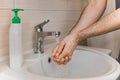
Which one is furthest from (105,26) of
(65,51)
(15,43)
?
(15,43)

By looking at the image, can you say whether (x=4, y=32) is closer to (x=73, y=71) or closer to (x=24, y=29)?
(x=24, y=29)

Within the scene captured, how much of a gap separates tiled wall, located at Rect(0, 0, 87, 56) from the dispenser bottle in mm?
91

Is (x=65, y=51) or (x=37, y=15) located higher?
(x=37, y=15)

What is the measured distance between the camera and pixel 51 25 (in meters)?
1.24

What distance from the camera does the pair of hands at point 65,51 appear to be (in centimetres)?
74

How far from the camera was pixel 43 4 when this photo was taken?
45.0 inches

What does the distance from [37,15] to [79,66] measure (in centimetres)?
41

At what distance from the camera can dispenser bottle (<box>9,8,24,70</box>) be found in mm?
827

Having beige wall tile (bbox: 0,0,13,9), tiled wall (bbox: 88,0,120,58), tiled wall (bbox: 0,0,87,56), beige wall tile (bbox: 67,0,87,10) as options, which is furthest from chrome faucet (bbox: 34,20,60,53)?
tiled wall (bbox: 88,0,120,58)

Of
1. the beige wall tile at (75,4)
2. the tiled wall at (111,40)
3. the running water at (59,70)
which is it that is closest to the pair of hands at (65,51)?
the running water at (59,70)

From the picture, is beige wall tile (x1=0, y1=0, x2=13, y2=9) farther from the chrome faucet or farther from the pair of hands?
the pair of hands

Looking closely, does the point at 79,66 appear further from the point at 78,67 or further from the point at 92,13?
the point at 92,13

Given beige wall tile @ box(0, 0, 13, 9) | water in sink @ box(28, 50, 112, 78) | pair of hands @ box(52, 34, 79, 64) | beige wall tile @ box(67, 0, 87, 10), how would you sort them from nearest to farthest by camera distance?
pair of hands @ box(52, 34, 79, 64) < beige wall tile @ box(0, 0, 13, 9) < water in sink @ box(28, 50, 112, 78) < beige wall tile @ box(67, 0, 87, 10)

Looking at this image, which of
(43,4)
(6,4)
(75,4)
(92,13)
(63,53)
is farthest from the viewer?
(75,4)
